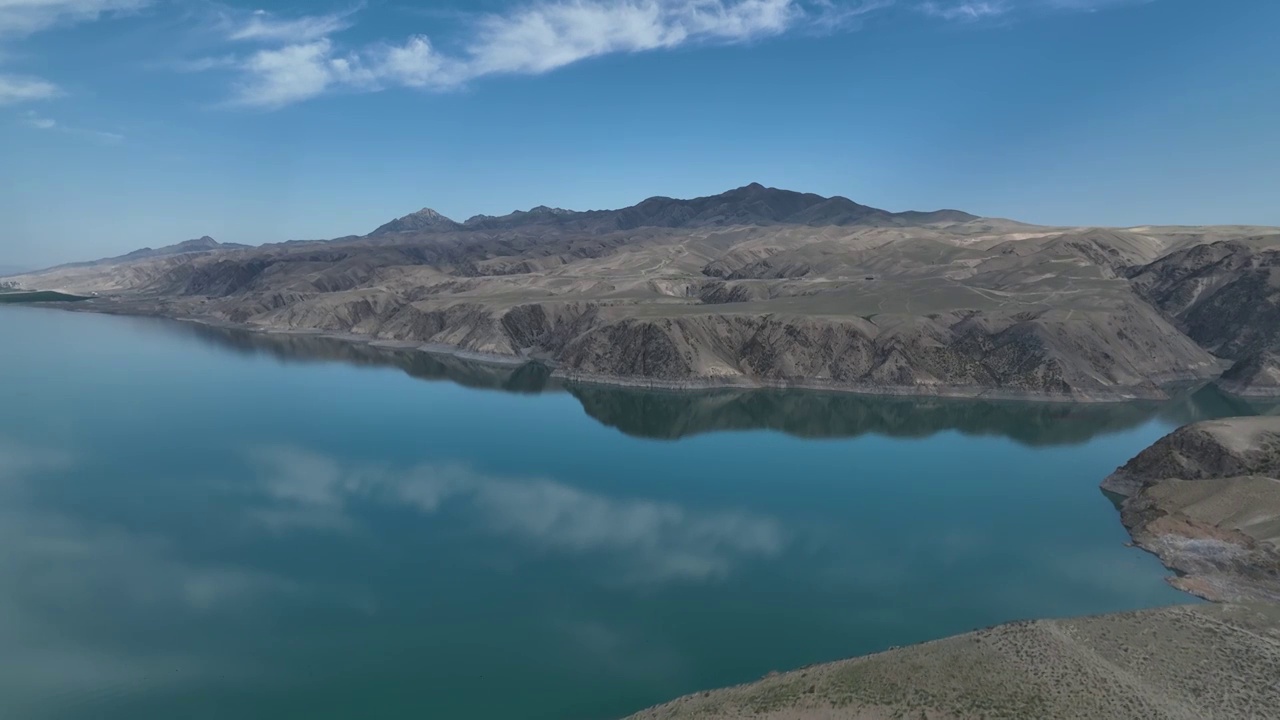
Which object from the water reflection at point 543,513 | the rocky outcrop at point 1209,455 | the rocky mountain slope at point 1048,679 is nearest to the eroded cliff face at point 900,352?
the rocky outcrop at point 1209,455

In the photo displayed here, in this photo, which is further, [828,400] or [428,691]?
[828,400]

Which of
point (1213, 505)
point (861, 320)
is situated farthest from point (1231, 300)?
point (1213, 505)

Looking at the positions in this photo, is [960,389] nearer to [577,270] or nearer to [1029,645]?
[1029,645]

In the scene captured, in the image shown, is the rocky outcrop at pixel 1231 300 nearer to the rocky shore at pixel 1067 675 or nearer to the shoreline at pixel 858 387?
the shoreline at pixel 858 387

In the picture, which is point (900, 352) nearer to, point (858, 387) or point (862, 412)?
point (858, 387)

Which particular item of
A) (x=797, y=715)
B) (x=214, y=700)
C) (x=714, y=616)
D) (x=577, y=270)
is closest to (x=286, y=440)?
(x=214, y=700)

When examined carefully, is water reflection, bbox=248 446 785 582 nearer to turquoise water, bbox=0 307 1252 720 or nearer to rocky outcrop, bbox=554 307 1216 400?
turquoise water, bbox=0 307 1252 720
